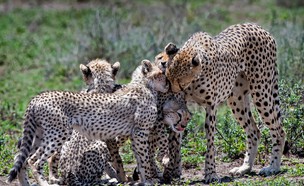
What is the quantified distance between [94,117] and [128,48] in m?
6.08

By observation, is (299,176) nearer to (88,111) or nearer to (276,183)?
(276,183)

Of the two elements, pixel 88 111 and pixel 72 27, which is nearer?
pixel 88 111

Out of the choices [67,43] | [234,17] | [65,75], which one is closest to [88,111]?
[65,75]

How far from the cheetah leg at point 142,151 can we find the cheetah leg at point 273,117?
4.17 feet

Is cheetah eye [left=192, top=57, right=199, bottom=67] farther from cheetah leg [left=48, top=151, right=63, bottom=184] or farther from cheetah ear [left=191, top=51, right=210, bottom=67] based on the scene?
cheetah leg [left=48, top=151, right=63, bottom=184]

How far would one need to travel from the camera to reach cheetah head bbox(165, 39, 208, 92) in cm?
830

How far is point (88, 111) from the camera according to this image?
26.9 feet

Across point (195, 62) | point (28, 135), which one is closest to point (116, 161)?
point (28, 135)

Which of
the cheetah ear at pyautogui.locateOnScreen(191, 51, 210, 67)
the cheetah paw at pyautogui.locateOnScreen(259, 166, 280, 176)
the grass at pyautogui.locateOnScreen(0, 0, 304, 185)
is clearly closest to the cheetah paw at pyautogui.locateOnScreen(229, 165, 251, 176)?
the cheetah paw at pyautogui.locateOnScreen(259, 166, 280, 176)

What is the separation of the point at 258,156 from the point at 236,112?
2.00ft

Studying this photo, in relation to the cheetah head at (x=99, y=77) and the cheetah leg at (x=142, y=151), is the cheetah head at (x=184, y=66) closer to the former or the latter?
the cheetah leg at (x=142, y=151)

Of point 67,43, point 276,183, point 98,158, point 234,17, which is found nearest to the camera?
point 276,183

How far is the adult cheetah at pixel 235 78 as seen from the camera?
333 inches

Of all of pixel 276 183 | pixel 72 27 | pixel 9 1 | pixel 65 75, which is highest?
pixel 9 1
